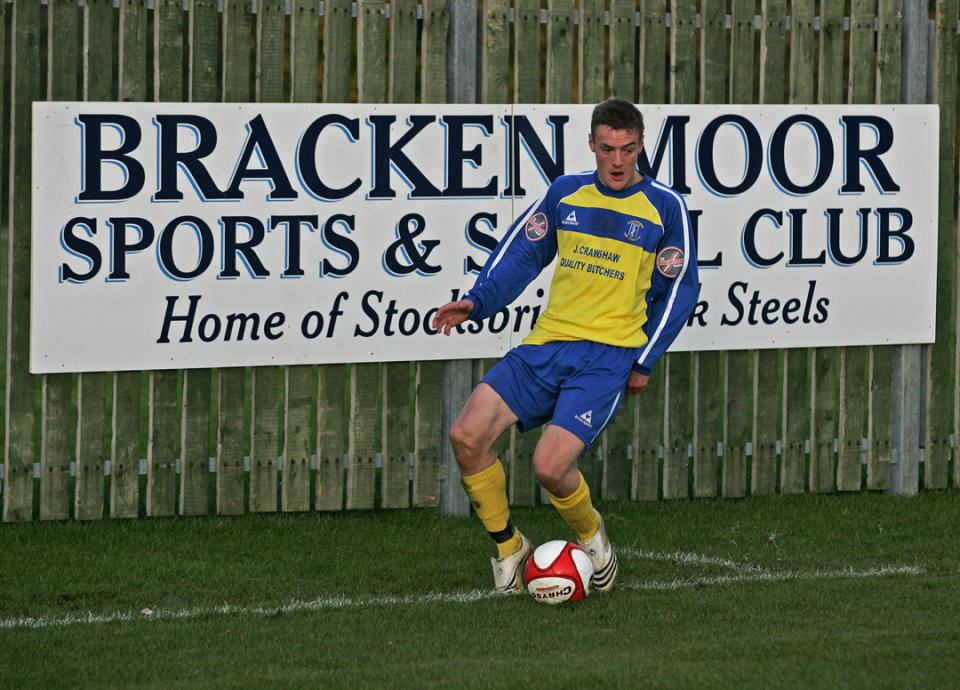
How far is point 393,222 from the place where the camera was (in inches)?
312

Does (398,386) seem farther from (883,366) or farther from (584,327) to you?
(883,366)

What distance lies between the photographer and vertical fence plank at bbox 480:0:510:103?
8.02 metres

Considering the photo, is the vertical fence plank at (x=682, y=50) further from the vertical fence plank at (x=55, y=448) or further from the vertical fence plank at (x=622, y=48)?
the vertical fence plank at (x=55, y=448)

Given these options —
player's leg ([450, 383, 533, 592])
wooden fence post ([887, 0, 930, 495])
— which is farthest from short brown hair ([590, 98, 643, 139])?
wooden fence post ([887, 0, 930, 495])

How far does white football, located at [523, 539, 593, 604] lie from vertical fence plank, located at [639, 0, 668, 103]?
117 inches

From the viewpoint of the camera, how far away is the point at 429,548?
24.5 ft

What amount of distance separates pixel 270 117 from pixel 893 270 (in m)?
3.66

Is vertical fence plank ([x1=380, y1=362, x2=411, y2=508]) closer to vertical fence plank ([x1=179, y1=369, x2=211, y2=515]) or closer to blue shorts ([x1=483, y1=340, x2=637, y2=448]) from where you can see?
vertical fence plank ([x1=179, y1=369, x2=211, y2=515])

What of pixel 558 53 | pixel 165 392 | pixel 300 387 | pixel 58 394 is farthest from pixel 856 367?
pixel 58 394

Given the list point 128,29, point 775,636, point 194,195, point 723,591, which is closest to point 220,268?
point 194,195

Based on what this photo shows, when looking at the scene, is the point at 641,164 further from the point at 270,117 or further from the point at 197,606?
the point at 197,606

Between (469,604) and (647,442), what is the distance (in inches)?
95.5

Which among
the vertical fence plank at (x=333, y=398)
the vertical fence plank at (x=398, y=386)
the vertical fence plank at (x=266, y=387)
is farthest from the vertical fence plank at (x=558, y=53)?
the vertical fence plank at (x=266, y=387)

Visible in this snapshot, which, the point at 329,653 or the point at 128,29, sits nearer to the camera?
the point at 329,653
